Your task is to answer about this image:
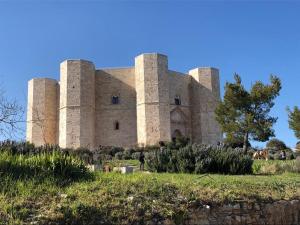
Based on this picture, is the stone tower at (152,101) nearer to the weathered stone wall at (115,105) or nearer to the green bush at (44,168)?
the weathered stone wall at (115,105)

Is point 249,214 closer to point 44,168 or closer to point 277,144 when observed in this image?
point 44,168

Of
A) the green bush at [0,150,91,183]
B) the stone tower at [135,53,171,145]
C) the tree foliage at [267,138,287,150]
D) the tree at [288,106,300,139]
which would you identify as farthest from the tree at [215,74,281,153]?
the green bush at [0,150,91,183]

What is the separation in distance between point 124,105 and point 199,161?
1197 inches

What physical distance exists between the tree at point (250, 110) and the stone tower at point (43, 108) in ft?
65.5

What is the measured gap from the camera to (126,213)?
5.21 metres

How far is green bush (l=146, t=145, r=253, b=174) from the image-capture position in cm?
934

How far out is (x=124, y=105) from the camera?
3953cm

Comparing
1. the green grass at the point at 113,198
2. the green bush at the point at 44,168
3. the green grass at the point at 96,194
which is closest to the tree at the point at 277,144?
the green grass at the point at 96,194

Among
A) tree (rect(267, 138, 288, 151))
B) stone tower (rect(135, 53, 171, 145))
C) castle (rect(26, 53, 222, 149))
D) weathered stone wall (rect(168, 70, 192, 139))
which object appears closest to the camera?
stone tower (rect(135, 53, 171, 145))

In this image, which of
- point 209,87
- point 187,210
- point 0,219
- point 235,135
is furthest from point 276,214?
point 209,87

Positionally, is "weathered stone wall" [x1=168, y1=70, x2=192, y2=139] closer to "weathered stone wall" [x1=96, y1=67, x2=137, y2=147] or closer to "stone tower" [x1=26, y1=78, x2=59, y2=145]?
"weathered stone wall" [x1=96, y1=67, x2=137, y2=147]

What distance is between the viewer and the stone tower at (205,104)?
40.6 m

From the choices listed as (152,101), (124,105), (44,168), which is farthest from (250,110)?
(44,168)

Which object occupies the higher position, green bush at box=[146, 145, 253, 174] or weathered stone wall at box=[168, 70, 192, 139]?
weathered stone wall at box=[168, 70, 192, 139]
